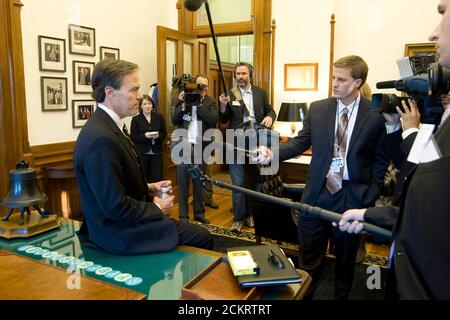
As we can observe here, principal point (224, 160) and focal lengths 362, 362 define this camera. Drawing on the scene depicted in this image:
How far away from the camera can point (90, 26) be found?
4336 mm

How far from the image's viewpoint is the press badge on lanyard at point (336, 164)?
2.19 meters

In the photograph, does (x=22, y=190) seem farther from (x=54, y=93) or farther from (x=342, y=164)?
(x=54, y=93)

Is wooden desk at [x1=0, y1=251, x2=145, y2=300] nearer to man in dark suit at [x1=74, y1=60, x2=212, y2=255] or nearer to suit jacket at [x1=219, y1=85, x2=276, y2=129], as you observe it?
man in dark suit at [x1=74, y1=60, x2=212, y2=255]

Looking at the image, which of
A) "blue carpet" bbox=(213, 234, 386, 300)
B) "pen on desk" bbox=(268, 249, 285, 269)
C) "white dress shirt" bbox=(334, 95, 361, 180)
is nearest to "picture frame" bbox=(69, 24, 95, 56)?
"blue carpet" bbox=(213, 234, 386, 300)

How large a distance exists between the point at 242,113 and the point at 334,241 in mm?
2305

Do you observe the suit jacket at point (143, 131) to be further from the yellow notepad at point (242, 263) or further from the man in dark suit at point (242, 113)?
the yellow notepad at point (242, 263)

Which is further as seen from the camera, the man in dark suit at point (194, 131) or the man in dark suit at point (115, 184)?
the man in dark suit at point (194, 131)

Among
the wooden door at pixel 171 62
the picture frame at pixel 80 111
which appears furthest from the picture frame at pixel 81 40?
the wooden door at pixel 171 62

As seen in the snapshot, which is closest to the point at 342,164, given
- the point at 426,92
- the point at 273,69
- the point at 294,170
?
the point at 426,92

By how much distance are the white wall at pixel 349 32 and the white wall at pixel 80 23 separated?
184 centimetres

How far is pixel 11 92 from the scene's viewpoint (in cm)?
352

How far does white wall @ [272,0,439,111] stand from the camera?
4277mm

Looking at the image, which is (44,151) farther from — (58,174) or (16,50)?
(16,50)
